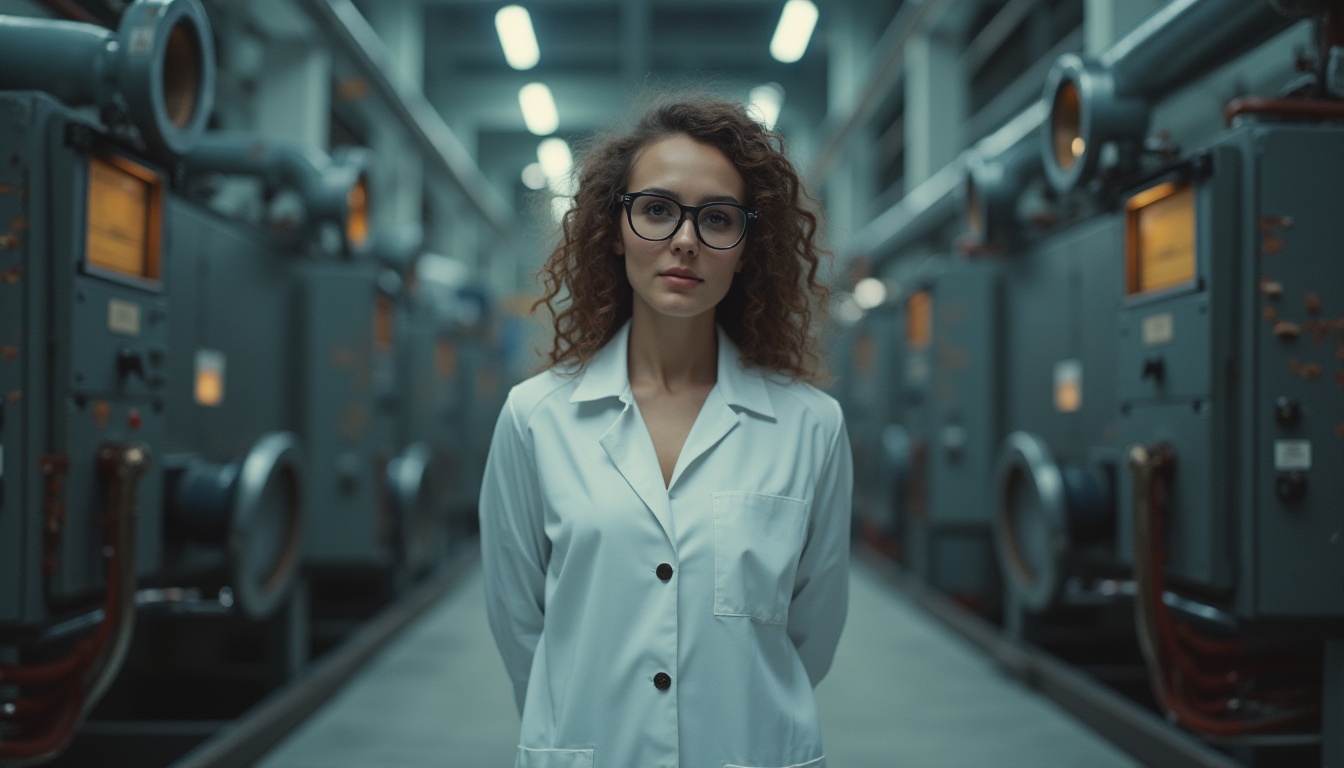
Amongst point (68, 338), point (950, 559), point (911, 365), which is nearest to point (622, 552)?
point (68, 338)

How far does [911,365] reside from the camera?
19.8 ft

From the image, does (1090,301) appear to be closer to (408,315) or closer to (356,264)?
(356,264)

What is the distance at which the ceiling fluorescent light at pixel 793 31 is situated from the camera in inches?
422

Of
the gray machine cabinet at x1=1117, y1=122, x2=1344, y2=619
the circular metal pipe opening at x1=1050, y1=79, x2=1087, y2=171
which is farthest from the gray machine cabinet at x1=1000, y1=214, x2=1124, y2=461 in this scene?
the gray machine cabinet at x1=1117, y1=122, x2=1344, y2=619

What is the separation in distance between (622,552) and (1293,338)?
1.93m

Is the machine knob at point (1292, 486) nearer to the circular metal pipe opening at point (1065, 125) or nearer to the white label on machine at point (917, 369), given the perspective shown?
the circular metal pipe opening at point (1065, 125)

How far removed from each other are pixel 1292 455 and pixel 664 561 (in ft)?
6.11

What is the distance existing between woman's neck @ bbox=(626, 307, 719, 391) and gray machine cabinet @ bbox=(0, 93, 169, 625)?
1.56 m

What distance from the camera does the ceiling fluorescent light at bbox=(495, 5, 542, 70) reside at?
1085 centimetres

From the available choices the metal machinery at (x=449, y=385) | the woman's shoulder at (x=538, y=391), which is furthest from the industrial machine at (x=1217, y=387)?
the metal machinery at (x=449, y=385)

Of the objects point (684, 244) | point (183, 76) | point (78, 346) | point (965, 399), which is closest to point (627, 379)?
point (684, 244)

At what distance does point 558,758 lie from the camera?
55.1 inches

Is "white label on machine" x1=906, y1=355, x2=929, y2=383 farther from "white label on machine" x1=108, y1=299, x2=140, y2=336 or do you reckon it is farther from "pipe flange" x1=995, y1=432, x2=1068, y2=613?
"white label on machine" x1=108, y1=299, x2=140, y2=336

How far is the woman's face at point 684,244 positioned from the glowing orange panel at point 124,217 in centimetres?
168
